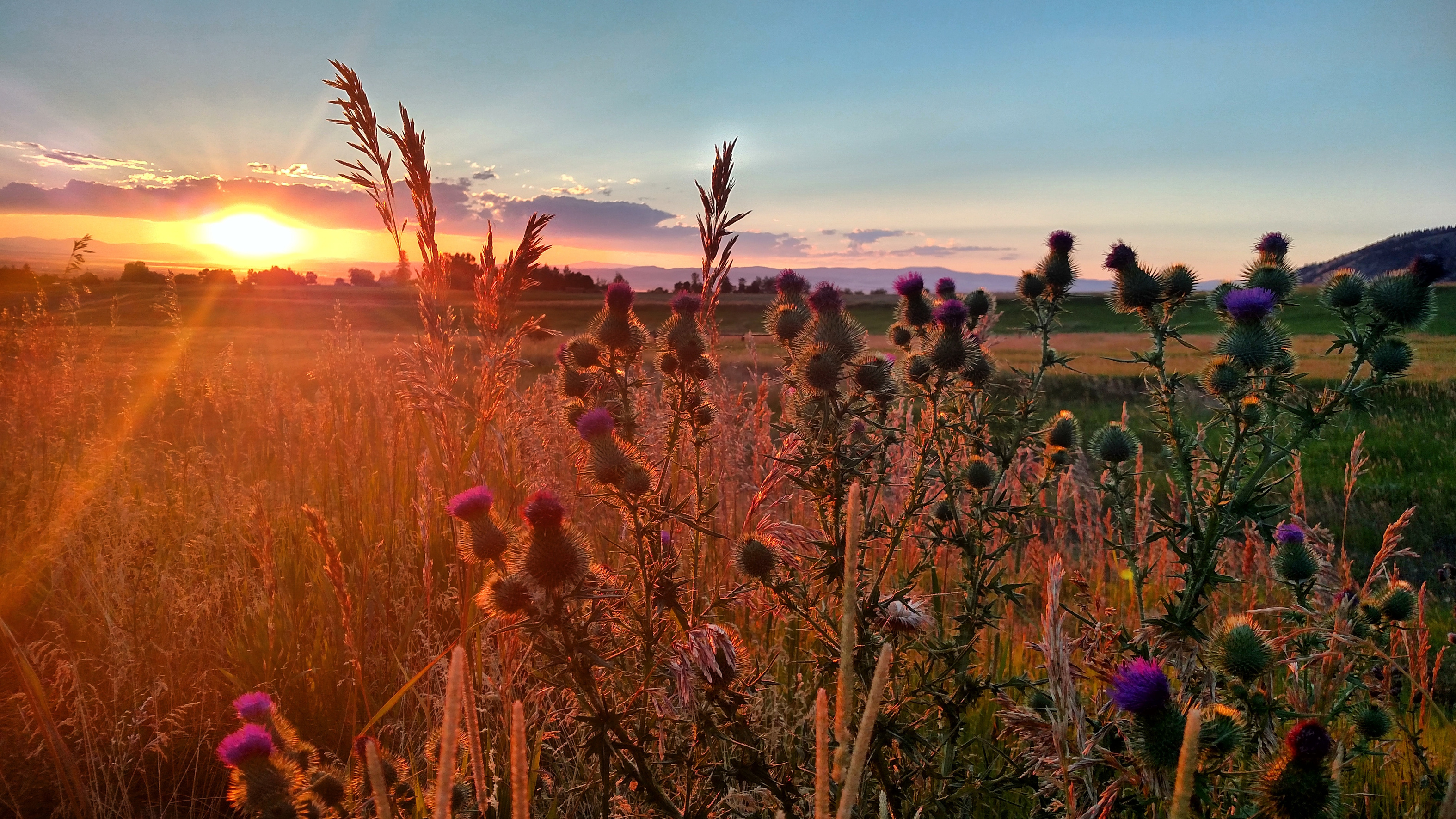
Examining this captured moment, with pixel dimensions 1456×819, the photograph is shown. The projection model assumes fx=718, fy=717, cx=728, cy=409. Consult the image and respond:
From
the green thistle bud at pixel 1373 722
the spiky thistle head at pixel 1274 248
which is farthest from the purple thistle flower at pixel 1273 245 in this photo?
the green thistle bud at pixel 1373 722

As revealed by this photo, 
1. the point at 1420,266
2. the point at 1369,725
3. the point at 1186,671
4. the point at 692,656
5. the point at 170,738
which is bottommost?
the point at 170,738

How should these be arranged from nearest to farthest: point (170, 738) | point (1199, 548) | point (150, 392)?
point (1199, 548) < point (170, 738) < point (150, 392)

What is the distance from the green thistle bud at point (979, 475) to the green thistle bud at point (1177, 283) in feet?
3.79

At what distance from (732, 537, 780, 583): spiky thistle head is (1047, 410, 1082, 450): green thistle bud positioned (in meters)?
2.09

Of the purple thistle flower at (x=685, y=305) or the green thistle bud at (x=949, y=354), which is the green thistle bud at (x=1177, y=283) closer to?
the green thistle bud at (x=949, y=354)

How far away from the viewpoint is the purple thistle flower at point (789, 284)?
372cm

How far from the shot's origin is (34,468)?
17.3ft

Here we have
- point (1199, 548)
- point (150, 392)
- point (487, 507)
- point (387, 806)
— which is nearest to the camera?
point (387, 806)

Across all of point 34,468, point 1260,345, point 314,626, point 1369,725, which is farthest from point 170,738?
A: point 1260,345

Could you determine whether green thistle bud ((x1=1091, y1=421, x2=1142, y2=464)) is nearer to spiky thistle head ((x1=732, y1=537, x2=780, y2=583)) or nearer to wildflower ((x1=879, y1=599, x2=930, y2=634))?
wildflower ((x1=879, y1=599, x2=930, y2=634))

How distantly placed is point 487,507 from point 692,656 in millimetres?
760

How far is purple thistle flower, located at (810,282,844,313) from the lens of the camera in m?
3.20

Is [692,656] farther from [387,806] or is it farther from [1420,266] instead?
[1420,266]

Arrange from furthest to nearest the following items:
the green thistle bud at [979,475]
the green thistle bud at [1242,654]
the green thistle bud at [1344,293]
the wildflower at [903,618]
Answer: the green thistle bud at [979,475]
the green thistle bud at [1344,293]
the wildflower at [903,618]
the green thistle bud at [1242,654]
